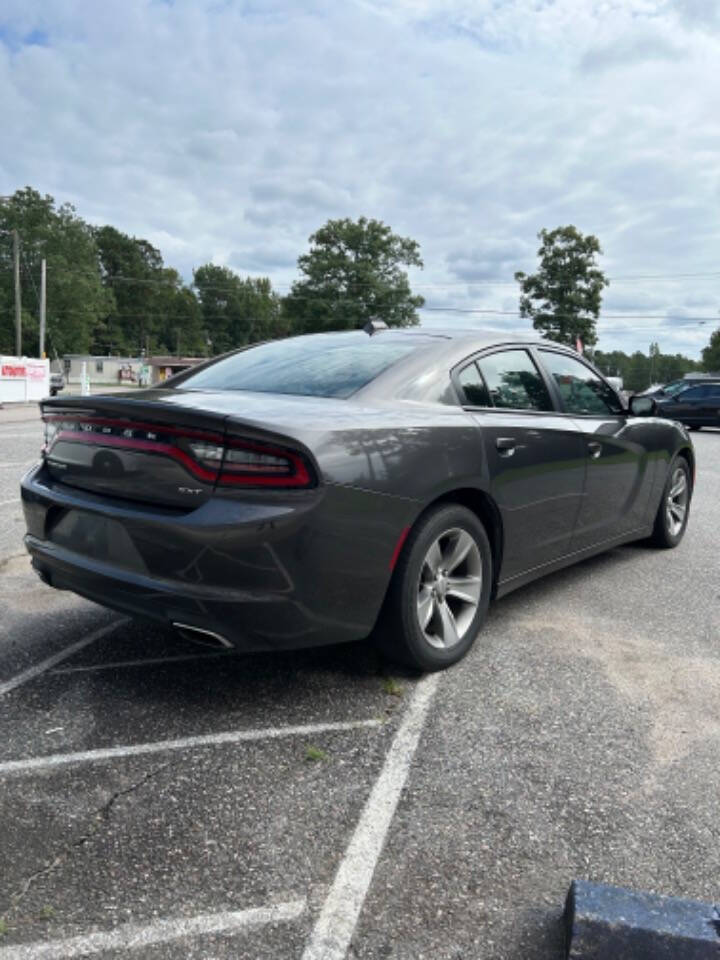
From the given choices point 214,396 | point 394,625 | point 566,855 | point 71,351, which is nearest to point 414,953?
point 566,855

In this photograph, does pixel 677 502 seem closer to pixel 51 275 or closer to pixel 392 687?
pixel 392 687

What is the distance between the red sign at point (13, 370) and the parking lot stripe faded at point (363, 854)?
2688 centimetres

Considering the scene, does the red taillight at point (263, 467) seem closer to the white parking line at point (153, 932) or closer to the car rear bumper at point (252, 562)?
the car rear bumper at point (252, 562)

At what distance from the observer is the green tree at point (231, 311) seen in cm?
11942

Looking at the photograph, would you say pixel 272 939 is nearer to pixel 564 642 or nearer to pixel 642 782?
pixel 642 782

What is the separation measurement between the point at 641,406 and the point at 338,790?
11.5 feet

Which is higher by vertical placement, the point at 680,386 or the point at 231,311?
the point at 231,311

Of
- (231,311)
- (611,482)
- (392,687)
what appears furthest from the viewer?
(231,311)

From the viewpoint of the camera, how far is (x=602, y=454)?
4316mm

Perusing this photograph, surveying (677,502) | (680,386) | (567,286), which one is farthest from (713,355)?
(677,502)

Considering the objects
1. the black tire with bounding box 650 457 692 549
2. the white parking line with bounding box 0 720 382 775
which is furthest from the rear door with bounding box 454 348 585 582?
the black tire with bounding box 650 457 692 549

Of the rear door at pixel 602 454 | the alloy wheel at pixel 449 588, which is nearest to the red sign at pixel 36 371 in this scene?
the rear door at pixel 602 454

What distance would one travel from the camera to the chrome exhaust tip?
103 inches

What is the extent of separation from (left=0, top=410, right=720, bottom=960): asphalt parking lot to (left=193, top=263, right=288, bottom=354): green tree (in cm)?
11736
